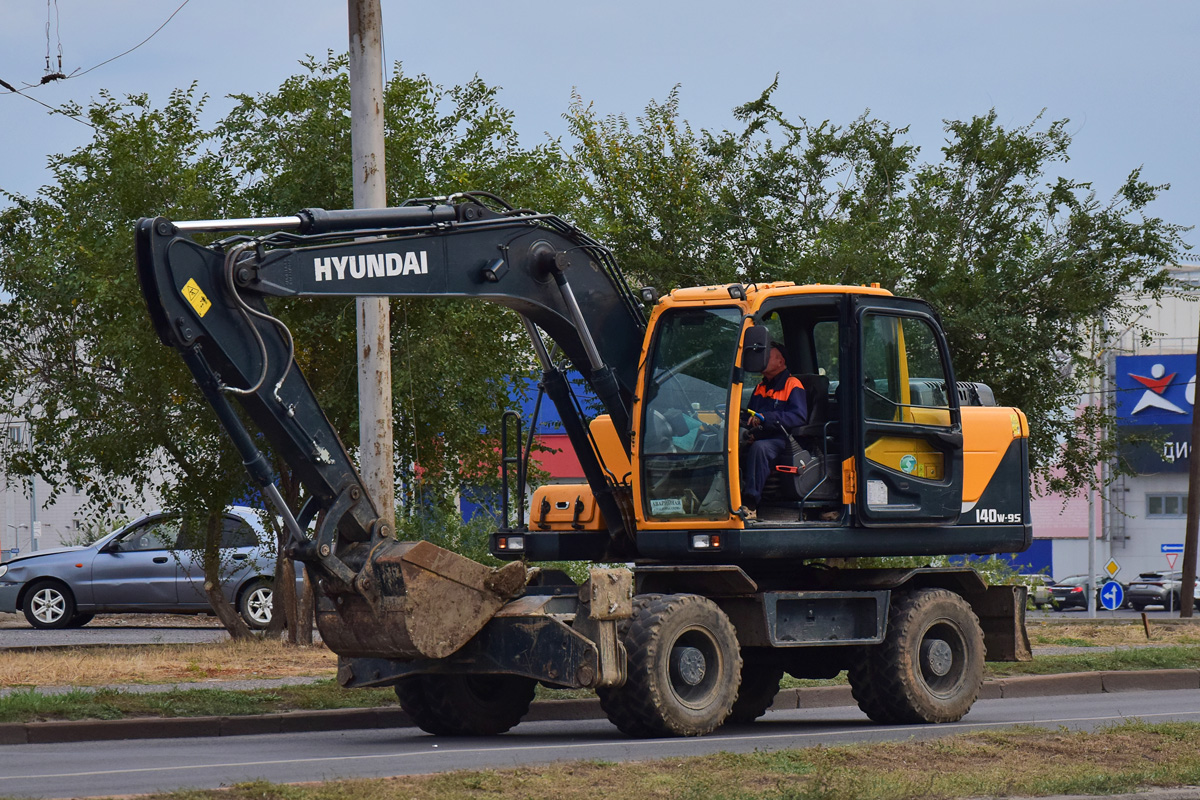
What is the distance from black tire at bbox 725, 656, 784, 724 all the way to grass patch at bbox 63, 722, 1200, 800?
11.0 ft

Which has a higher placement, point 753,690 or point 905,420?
point 905,420

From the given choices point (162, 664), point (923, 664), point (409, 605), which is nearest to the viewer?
point (409, 605)

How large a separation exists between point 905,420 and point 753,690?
2.70 m

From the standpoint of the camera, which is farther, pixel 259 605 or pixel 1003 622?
pixel 259 605

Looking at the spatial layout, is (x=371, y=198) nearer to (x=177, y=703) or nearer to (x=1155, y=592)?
(x=177, y=703)

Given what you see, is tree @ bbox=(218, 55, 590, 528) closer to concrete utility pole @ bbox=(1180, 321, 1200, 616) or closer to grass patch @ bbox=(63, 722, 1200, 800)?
grass patch @ bbox=(63, 722, 1200, 800)

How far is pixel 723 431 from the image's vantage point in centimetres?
1180

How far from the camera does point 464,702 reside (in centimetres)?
1188

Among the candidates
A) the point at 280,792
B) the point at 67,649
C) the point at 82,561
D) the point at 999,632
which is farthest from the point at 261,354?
the point at 82,561

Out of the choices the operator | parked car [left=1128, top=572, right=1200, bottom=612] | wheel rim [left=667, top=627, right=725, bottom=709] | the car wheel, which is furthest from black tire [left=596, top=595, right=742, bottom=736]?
parked car [left=1128, top=572, right=1200, bottom=612]

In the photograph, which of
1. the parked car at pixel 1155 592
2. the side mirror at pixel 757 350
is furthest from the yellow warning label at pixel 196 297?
the parked car at pixel 1155 592

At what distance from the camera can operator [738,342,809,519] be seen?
38.9ft

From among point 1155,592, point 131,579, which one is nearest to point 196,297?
point 131,579

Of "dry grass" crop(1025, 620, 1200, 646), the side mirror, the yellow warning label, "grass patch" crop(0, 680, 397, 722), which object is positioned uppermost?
the yellow warning label
